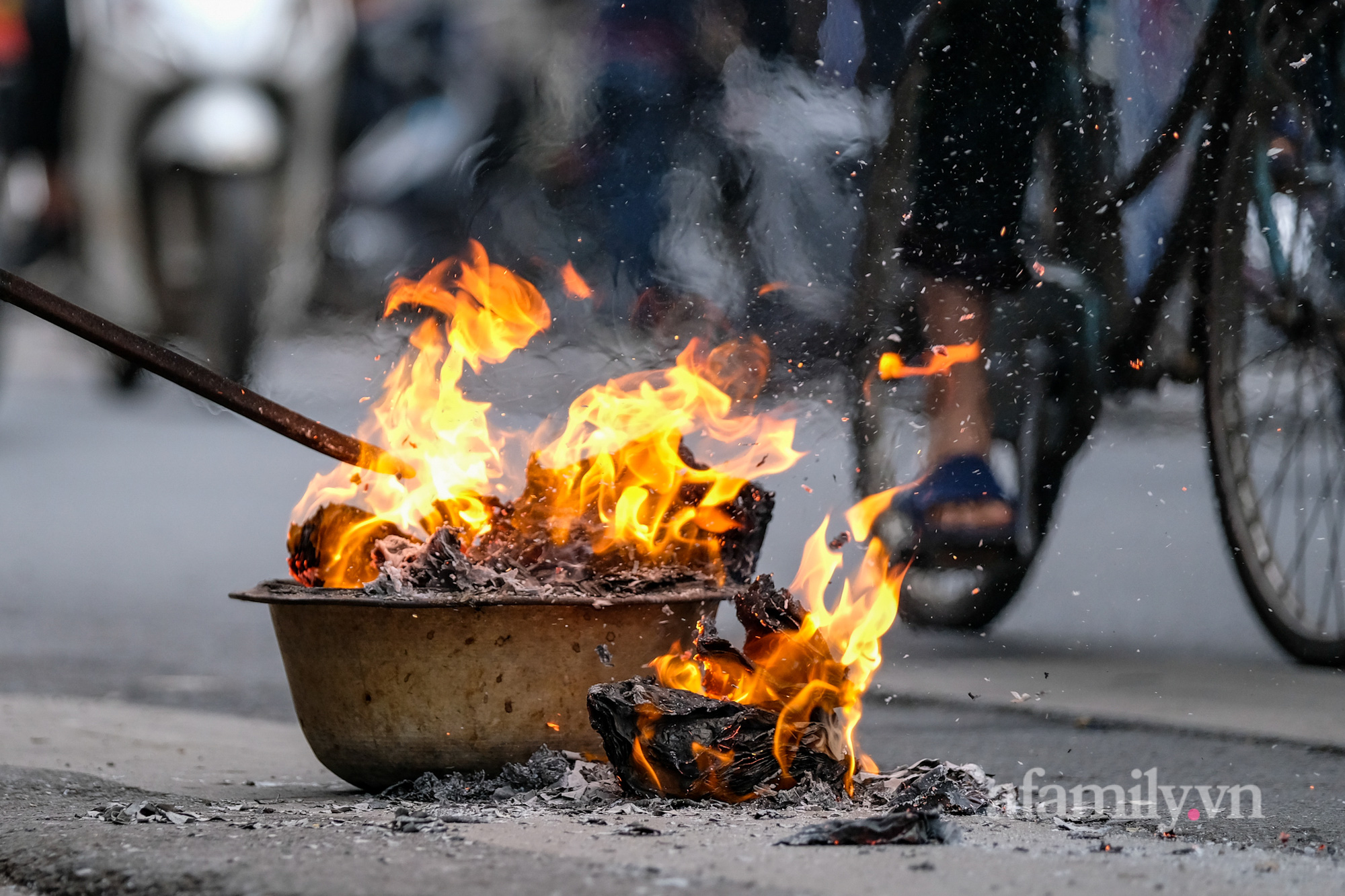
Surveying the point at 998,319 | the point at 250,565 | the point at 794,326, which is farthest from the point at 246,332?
the point at 998,319

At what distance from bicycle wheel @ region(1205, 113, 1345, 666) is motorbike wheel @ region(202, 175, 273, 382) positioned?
5.07 m

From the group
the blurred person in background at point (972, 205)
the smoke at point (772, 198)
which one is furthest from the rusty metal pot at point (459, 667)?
the smoke at point (772, 198)

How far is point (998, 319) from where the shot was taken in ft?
14.2

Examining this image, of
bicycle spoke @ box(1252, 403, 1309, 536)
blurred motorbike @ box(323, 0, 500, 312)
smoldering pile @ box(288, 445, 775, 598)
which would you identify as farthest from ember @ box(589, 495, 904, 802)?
blurred motorbike @ box(323, 0, 500, 312)

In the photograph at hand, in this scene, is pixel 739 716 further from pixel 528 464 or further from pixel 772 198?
pixel 772 198

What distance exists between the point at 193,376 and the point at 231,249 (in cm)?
713

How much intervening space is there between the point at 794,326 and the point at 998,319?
782 millimetres

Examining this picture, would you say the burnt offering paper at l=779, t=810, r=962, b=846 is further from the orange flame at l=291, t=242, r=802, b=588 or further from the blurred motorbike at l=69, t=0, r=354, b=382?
the blurred motorbike at l=69, t=0, r=354, b=382

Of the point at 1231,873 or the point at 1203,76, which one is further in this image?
the point at 1203,76

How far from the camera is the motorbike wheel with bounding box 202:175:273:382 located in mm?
7898

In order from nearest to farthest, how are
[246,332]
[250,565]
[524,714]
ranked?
1. [524,714]
2. [246,332]
3. [250,565]

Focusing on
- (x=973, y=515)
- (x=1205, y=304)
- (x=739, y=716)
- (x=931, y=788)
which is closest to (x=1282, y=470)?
(x=1205, y=304)

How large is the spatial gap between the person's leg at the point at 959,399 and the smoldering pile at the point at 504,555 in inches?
56.0

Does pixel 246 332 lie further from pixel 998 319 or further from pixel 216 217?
pixel 216 217
